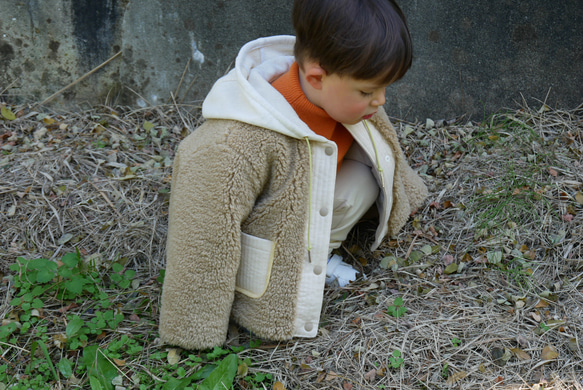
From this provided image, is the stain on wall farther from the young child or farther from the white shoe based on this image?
the white shoe

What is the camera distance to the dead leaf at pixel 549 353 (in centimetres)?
179

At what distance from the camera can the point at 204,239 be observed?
6.05 feet

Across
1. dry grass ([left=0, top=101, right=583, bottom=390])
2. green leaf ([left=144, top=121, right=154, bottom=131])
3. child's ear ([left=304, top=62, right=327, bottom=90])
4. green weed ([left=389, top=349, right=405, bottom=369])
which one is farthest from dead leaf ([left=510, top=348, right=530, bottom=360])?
green leaf ([left=144, top=121, right=154, bottom=131])

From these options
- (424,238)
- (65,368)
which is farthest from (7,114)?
(424,238)

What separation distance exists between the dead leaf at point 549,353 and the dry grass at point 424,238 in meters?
0.01

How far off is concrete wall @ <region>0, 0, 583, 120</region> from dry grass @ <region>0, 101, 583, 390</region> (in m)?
0.14

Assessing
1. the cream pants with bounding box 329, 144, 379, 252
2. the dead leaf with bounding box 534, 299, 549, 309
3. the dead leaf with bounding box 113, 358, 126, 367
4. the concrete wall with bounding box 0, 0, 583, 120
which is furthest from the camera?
the concrete wall with bounding box 0, 0, 583, 120

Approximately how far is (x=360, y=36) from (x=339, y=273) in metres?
1.01

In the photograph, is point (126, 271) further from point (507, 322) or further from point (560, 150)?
point (560, 150)

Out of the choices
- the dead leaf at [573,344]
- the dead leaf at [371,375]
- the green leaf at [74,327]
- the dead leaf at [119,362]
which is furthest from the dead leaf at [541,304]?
the green leaf at [74,327]

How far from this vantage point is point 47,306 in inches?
83.2

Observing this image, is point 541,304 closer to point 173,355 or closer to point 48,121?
point 173,355

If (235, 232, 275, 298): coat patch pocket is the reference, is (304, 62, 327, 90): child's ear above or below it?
above

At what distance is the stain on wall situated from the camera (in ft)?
9.44
